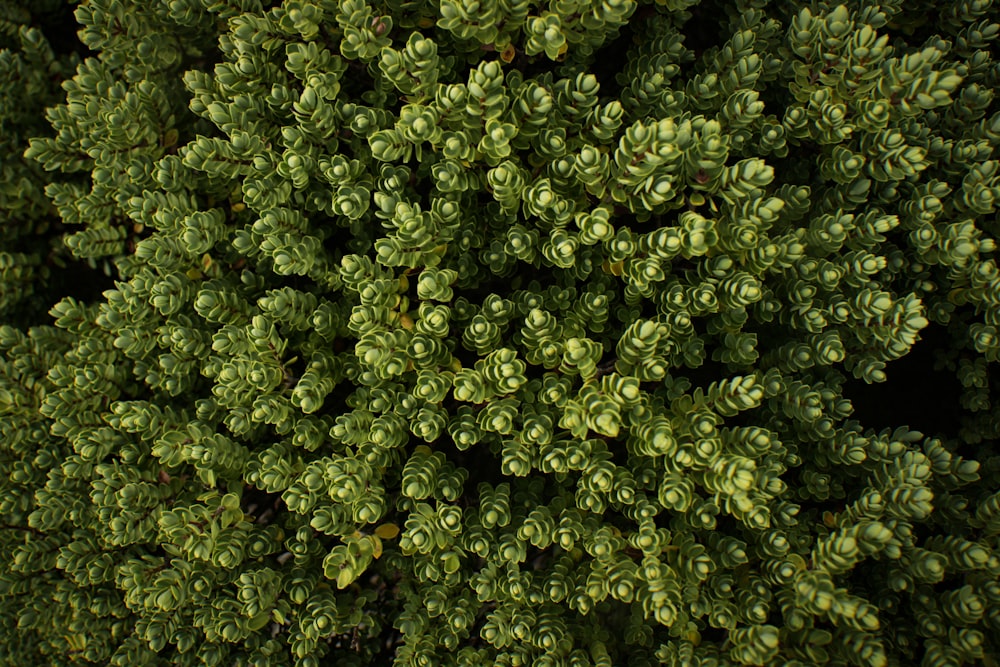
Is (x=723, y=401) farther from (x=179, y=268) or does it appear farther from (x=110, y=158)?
(x=110, y=158)

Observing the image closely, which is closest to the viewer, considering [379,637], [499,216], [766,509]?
[766,509]

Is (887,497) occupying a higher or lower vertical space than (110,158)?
higher

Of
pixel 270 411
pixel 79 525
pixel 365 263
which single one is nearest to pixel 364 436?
pixel 270 411

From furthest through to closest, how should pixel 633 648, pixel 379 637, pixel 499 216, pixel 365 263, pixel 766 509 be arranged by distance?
1. pixel 379 637
2. pixel 633 648
3. pixel 499 216
4. pixel 365 263
5. pixel 766 509

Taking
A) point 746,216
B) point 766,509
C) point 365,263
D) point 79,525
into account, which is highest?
point 746,216

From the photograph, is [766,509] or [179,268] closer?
[766,509]

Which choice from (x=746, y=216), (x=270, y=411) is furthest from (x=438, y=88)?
(x=270, y=411)
